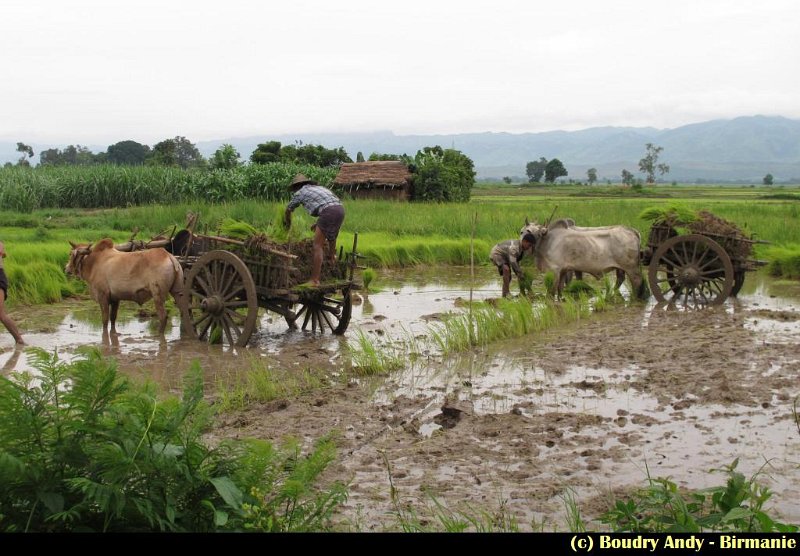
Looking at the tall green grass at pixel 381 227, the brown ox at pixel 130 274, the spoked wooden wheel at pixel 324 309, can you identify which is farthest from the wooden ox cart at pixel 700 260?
the brown ox at pixel 130 274

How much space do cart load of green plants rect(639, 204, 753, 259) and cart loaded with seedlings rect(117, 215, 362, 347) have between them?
5.39 metres

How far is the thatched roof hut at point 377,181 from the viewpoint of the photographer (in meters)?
32.3

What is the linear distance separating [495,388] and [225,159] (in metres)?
31.6

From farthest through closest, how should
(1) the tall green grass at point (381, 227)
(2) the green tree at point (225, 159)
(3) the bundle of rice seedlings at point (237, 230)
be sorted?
1. (2) the green tree at point (225, 159)
2. (1) the tall green grass at point (381, 227)
3. (3) the bundle of rice seedlings at point (237, 230)

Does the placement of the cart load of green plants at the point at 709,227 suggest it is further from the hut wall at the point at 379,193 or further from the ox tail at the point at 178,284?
the hut wall at the point at 379,193

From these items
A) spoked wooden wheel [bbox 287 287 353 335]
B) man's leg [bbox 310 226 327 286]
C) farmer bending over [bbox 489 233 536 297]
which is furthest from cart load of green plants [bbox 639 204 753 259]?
man's leg [bbox 310 226 327 286]

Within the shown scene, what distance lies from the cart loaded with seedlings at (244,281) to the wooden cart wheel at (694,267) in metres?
5.14

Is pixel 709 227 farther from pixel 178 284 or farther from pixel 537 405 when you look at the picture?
pixel 178 284

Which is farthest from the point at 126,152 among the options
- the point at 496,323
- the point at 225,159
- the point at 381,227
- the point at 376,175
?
the point at 496,323

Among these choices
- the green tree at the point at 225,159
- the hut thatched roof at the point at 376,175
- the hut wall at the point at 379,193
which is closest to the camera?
the hut thatched roof at the point at 376,175

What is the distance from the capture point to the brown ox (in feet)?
31.1

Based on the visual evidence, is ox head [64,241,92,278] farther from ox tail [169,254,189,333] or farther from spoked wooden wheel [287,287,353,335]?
spoked wooden wheel [287,287,353,335]
